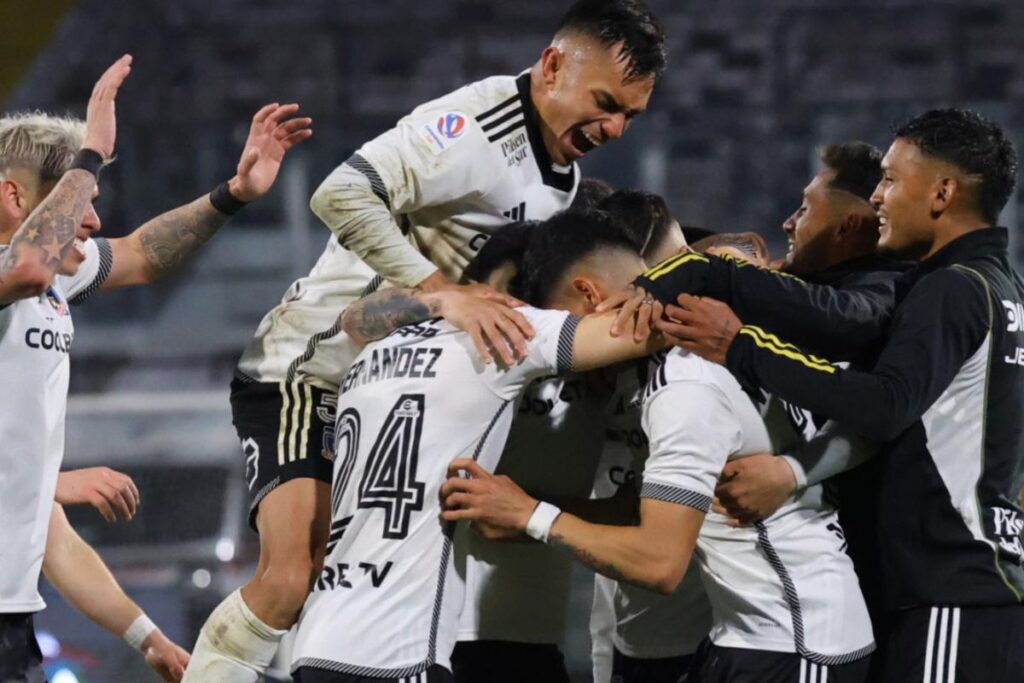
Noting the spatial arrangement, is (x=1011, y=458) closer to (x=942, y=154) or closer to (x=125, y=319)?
(x=942, y=154)

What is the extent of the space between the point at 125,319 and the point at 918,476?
26.5ft

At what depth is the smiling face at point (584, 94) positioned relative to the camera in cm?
326

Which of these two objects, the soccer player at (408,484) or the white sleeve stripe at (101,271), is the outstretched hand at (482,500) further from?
the white sleeve stripe at (101,271)

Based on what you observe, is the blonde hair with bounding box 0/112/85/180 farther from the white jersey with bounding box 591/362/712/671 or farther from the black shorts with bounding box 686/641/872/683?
the black shorts with bounding box 686/641/872/683

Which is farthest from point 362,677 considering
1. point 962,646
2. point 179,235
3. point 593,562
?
point 179,235

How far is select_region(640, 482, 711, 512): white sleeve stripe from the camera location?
2.50 meters

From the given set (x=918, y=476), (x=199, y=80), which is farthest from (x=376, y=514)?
(x=199, y=80)

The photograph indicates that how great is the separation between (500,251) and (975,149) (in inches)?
38.4

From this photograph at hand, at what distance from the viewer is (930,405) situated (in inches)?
104

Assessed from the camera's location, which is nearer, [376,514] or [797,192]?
[376,514]

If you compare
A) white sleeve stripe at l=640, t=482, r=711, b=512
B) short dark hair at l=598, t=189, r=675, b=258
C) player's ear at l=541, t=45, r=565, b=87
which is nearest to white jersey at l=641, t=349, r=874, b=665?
white sleeve stripe at l=640, t=482, r=711, b=512

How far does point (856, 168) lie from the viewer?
313cm

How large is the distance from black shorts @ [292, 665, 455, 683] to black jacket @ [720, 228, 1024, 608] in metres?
0.75

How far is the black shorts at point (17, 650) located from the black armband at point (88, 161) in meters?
0.91
